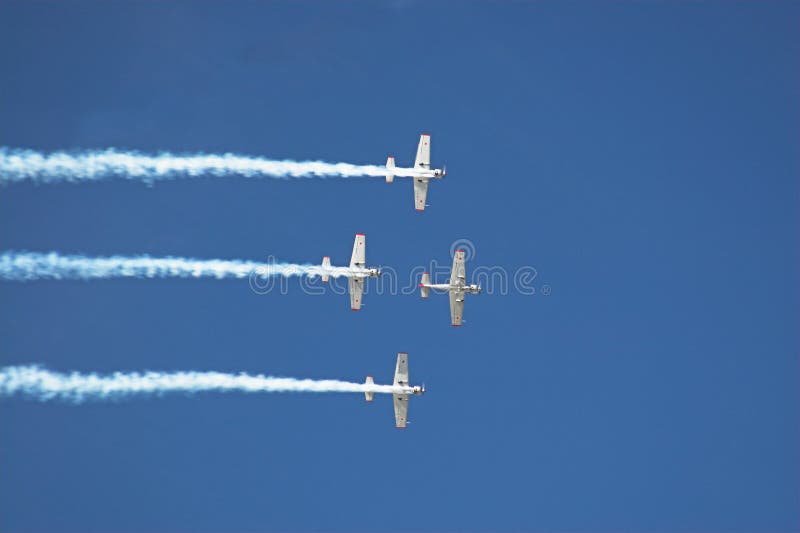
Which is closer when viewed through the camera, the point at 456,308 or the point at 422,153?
the point at 422,153

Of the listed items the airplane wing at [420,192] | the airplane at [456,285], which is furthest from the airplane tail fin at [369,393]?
the airplane wing at [420,192]

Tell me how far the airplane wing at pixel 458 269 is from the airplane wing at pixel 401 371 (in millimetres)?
4071

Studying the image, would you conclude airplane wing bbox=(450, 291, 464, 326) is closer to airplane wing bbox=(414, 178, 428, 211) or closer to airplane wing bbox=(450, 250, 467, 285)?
airplane wing bbox=(450, 250, 467, 285)

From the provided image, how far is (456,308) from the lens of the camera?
71562 mm

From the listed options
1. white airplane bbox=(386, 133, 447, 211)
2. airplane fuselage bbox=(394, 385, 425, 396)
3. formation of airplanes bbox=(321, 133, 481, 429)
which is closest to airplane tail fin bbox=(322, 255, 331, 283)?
formation of airplanes bbox=(321, 133, 481, 429)

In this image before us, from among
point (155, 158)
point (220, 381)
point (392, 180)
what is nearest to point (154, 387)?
point (220, 381)

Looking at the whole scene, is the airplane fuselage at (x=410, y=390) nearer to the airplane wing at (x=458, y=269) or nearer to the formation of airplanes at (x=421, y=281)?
the formation of airplanes at (x=421, y=281)

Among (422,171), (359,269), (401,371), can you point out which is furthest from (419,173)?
(401,371)

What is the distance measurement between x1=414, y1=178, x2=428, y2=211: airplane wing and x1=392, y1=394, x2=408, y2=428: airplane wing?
28.6 ft

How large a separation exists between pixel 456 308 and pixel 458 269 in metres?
1.95

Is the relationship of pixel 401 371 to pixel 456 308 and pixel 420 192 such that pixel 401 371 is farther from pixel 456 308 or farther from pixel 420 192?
pixel 420 192

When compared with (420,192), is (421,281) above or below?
below

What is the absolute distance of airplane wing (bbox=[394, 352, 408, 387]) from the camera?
70250 millimetres

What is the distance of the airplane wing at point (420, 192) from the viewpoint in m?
A: 69.0
